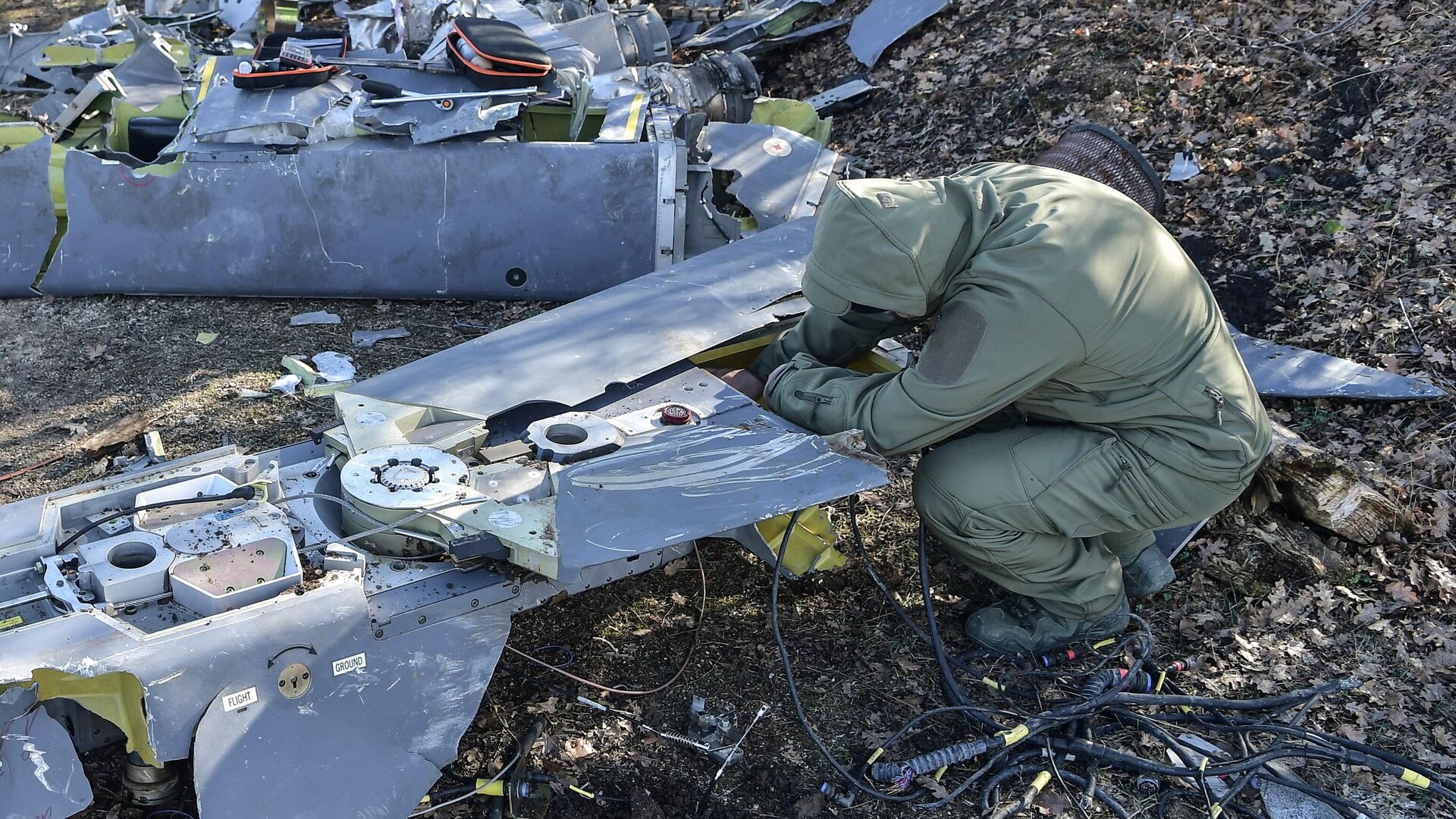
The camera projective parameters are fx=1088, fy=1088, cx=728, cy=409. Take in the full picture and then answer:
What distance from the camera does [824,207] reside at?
3.24 m

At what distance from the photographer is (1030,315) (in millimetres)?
3045

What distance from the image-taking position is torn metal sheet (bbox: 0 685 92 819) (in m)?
2.38

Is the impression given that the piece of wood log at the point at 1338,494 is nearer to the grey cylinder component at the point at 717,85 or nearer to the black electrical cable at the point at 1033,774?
the black electrical cable at the point at 1033,774

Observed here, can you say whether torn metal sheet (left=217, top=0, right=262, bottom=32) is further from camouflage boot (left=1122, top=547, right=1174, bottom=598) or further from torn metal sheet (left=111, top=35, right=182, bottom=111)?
camouflage boot (left=1122, top=547, right=1174, bottom=598)

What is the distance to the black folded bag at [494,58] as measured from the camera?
17.8ft

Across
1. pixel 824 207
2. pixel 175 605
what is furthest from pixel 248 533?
pixel 824 207

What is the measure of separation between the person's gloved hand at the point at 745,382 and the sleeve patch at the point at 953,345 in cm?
72

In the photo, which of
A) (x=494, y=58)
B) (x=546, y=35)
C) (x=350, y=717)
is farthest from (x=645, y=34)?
(x=350, y=717)

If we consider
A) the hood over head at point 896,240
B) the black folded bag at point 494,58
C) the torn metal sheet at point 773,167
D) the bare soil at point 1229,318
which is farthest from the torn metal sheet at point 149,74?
the hood over head at point 896,240

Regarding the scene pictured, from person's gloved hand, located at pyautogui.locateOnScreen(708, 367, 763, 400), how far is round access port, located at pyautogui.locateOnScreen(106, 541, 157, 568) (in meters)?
1.80

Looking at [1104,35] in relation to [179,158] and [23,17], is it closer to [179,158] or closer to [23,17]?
[179,158]

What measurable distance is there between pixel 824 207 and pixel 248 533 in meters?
1.83

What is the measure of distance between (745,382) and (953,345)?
88cm

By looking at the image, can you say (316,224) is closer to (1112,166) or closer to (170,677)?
(170,677)
